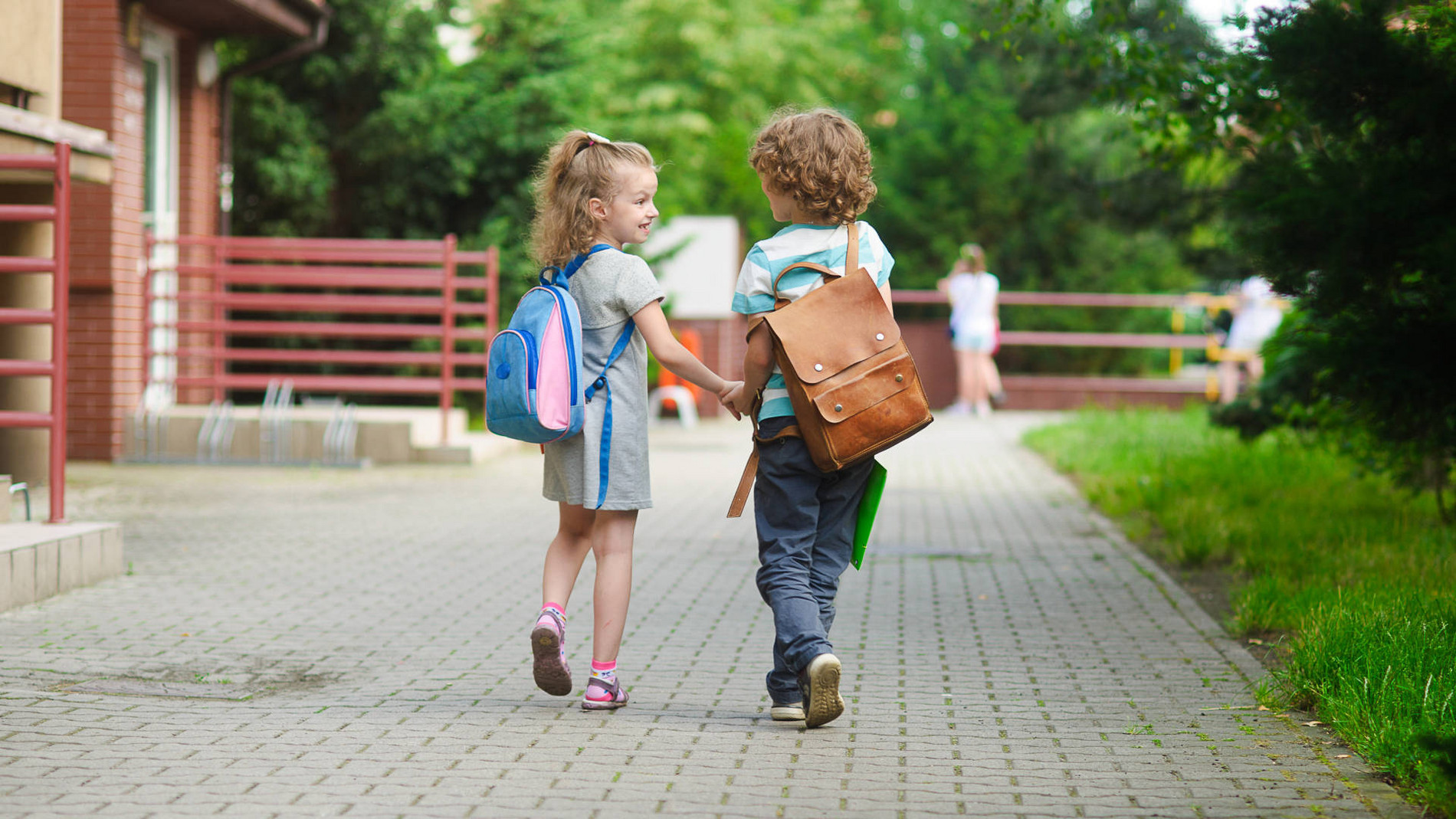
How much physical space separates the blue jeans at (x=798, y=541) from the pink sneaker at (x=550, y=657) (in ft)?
1.98

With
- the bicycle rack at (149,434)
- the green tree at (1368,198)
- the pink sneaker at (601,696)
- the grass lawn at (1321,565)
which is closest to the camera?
the grass lawn at (1321,565)

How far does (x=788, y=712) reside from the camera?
430cm

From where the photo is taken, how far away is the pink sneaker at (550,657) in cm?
435

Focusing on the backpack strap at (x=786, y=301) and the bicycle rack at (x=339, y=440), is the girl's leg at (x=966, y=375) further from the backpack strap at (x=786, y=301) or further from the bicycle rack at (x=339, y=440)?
the backpack strap at (x=786, y=301)

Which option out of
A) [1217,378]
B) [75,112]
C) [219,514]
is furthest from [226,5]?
[1217,378]

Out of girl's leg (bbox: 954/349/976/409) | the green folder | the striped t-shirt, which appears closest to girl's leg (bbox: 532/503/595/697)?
the striped t-shirt

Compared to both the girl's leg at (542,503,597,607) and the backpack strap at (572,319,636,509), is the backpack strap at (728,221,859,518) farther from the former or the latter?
the girl's leg at (542,503,597,607)

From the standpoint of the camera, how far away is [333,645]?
5.48 m

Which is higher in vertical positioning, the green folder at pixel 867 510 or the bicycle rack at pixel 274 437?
the green folder at pixel 867 510

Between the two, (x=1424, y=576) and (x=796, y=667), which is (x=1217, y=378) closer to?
(x=1424, y=576)

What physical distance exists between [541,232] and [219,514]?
5.38 m

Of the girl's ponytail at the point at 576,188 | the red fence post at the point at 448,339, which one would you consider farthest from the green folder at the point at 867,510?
the red fence post at the point at 448,339

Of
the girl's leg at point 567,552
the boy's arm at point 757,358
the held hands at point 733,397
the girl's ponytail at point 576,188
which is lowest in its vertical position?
the girl's leg at point 567,552

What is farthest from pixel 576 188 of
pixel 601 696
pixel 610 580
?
pixel 601 696
